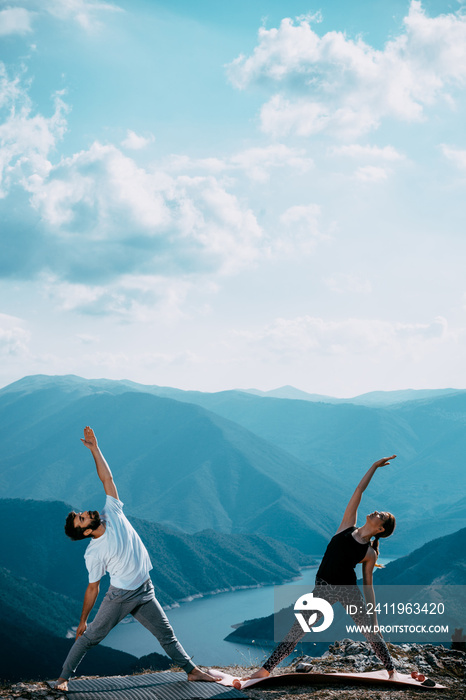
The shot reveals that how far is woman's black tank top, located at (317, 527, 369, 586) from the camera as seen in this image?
5.51 metres

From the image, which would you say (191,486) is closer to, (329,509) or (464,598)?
(329,509)

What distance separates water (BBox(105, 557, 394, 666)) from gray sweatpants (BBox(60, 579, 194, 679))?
6558 centimetres

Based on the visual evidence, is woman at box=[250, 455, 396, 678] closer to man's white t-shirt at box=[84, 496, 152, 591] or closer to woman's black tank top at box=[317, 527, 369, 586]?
woman's black tank top at box=[317, 527, 369, 586]

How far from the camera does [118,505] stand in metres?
5.32

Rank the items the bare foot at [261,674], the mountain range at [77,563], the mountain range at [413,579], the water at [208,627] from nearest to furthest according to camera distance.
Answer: the bare foot at [261,674], the mountain range at [413,579], the water at [208,627], the mountain range at [77,563]

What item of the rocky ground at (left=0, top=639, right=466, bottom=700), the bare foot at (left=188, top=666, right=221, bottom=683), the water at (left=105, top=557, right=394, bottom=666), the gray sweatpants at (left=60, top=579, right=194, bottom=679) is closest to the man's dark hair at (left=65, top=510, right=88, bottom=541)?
the gray sweatpants at (left=60, top=579, right=194, bottom=679)

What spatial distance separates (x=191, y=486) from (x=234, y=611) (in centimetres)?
10093

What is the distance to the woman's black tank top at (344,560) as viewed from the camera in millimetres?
5512

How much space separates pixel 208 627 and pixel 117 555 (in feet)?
305

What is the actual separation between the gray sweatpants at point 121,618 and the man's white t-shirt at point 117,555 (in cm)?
10

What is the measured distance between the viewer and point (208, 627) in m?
89.3

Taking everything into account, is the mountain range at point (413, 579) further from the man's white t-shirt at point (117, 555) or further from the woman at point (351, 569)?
the man's white t-shirt at point (117, 555)

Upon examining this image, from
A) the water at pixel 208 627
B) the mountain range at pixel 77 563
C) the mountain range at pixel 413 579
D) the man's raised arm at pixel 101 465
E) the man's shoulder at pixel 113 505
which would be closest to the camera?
the man's shoulder at pixel 113 505

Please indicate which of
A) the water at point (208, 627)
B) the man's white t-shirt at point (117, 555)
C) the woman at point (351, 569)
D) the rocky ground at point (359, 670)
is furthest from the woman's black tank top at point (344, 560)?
the water at point (208, 627)
